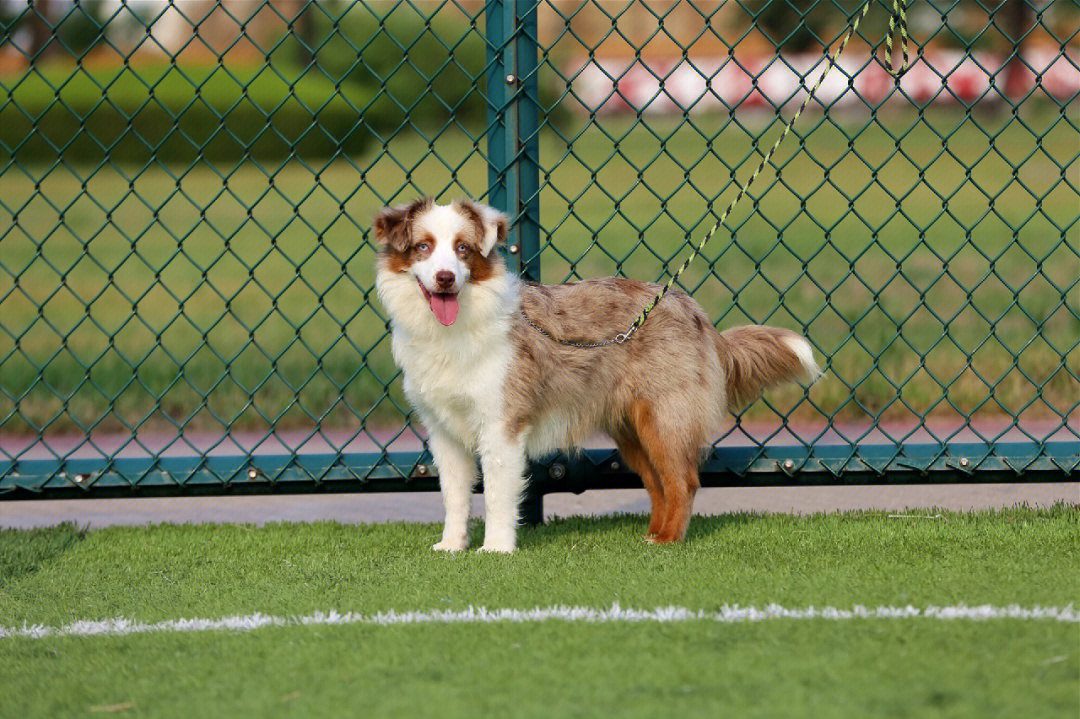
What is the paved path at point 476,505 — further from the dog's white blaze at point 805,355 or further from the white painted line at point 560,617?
the white painted line at point 560,617

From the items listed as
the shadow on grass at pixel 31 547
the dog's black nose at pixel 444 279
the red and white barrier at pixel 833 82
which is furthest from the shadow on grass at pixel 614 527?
the red and white barrier at pixel 833 82

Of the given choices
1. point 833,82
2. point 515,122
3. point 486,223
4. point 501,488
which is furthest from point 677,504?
point 833,82

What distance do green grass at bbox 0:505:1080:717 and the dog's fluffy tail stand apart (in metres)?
0.47

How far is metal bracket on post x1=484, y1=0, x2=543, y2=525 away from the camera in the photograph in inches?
167

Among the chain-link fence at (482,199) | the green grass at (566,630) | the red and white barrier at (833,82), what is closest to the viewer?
the green grass at (566,630)

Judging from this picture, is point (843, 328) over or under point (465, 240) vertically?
under

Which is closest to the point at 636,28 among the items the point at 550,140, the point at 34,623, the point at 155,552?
the point at 550,140

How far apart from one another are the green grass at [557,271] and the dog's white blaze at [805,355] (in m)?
0.30

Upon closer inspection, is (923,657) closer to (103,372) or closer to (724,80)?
(103,372)

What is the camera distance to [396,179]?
547 inches

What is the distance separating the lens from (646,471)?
4344 mm

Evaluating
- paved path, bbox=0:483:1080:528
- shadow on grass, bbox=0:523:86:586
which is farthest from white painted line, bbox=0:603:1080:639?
paved path, bbox=0:483:1080:528

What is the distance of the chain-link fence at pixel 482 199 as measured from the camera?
4449 millimetres

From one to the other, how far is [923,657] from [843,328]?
636 cm
